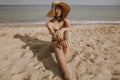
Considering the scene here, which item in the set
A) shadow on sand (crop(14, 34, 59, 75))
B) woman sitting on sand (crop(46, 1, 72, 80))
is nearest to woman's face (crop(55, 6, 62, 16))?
woman sitting on sand (crop(46, 1, 72, 80))

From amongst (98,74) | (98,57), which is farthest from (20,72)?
(98,57)

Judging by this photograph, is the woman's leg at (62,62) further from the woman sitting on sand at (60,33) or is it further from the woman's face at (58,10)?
the woman's face at (58,10)

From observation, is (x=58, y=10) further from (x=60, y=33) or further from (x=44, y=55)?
(x=44, y=55)

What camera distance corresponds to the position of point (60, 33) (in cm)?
302

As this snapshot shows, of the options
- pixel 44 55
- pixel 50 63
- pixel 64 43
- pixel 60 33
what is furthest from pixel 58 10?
pixel 50 63

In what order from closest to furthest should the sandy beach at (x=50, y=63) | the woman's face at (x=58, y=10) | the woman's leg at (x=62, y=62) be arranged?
the woman's leg at (x=62, y=62) < the sandy beach at (x=50, y=63) < the woman's face at (x=58, y=10)

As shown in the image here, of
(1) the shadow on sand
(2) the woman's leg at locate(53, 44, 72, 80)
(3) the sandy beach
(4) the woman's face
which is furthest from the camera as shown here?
(4) the woman's face

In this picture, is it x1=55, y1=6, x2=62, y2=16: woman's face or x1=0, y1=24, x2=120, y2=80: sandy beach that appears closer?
x1=0, y1=24, x2=120, y2=80: sandy beach

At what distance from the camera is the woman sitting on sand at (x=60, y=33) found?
9.15ft

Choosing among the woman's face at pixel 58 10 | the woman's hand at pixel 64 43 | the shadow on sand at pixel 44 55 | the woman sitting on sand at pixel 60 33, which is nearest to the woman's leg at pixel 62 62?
the woman sitting on sand at pixel 60 33

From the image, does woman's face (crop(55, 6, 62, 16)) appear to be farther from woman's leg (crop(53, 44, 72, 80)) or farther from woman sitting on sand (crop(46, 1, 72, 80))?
woman's leg (crop(53, 44, 72, 80))

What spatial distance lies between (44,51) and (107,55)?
1.77 m

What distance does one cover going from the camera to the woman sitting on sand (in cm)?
279

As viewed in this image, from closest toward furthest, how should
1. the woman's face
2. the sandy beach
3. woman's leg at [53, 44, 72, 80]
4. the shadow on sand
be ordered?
1. woman's leg at [53, 44, 72, 80]
2. the sandy beach
3. the shadow on sand
4. the woman's face
